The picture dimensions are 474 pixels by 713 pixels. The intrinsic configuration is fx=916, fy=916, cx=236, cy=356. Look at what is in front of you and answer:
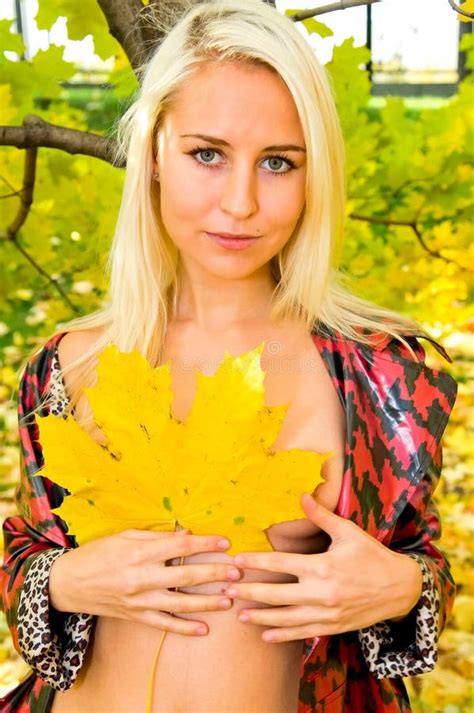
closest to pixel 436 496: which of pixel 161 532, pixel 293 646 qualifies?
pixel 293 646

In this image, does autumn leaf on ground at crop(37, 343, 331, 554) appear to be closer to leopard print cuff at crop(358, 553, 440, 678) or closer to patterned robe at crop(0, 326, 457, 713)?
patterned robe at crop(0, 326, 457, 713)

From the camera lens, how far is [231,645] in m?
1.40

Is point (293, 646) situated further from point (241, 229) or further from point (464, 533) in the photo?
point (464, 533)

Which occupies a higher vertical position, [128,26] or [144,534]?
[128,26]

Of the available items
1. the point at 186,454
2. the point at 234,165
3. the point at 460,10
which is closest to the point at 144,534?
the point at 186,454

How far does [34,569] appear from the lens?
55.8 inches

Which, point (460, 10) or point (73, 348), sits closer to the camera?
point (460, 10)

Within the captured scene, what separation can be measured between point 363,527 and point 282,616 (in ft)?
0.63

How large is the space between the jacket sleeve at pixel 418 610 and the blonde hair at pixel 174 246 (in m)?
0.28

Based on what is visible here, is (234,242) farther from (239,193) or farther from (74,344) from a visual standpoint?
(74,344)

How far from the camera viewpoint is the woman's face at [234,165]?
1.35 meters

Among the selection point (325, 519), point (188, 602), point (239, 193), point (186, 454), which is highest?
point (239, 193)

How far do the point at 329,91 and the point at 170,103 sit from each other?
254 millimetres

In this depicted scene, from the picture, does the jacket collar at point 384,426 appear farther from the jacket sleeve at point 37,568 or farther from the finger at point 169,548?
the jacket sleeve at point 37,568
